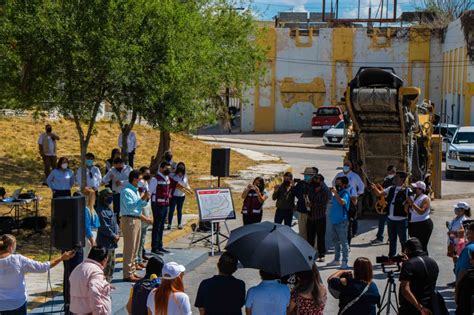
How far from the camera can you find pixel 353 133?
21.7 metres

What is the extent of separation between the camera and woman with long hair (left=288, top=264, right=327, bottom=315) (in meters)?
8.70

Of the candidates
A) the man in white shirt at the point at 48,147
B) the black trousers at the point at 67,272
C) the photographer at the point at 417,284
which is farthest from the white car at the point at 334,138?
the photographer at the point at 417,284

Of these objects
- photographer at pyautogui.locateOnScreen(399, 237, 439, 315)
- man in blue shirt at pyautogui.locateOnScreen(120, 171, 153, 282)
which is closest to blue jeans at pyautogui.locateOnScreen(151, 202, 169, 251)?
man in blue shirt at pyautogui.locateOnScreen(120, 171, 153, 282)

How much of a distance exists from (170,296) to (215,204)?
890cm

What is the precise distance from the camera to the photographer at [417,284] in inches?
380

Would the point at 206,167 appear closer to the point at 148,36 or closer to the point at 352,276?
the point at 148,36

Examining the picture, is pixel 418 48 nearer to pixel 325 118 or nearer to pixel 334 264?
pixel 325 118

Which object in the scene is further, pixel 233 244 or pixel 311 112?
pixel 311 112

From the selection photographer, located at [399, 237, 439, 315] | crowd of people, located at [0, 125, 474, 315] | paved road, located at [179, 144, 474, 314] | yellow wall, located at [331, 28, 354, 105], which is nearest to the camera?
crowd of people, located at [0, 125, 474, 315]

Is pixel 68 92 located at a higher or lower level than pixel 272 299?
higher

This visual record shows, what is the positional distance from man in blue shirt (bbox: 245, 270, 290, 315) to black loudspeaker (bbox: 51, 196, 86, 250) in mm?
3089

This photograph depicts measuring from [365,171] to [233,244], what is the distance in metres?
11.8

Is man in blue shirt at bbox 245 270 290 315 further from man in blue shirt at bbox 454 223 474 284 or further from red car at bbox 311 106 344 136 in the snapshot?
red car at bbox 311 106 344 136

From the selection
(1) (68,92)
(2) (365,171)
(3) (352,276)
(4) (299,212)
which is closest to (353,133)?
(2) (365,171)
